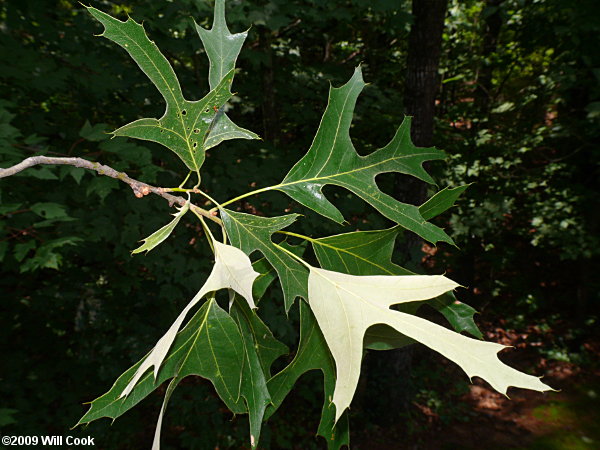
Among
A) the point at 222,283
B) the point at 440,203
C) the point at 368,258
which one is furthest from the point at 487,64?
the point at 222,283

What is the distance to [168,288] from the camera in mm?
3277

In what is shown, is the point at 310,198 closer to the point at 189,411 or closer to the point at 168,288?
the point at 168,288

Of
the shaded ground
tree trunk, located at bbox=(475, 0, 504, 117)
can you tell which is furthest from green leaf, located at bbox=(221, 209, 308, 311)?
tree trunk, located at bbox=(475, 0, 504, 117)

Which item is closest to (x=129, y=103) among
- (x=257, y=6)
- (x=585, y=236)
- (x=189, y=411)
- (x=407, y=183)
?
(x=257, y=6)

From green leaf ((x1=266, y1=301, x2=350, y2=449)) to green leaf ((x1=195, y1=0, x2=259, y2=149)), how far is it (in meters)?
0.44

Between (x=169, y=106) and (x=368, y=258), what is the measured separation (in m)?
0.57

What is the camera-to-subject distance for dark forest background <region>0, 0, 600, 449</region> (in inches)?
116

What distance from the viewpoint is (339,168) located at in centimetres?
107

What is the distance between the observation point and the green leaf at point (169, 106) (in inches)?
34.2

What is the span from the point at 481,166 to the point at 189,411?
539cm

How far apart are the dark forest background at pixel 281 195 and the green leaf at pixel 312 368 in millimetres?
510

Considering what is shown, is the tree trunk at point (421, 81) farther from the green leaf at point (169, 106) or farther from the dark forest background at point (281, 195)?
the green leaf at point (169, 106)

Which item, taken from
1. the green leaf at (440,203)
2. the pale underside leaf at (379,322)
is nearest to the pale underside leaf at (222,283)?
the pale underside leaf at (379,322)

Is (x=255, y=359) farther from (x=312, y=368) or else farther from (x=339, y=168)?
(x=339, y=168)
